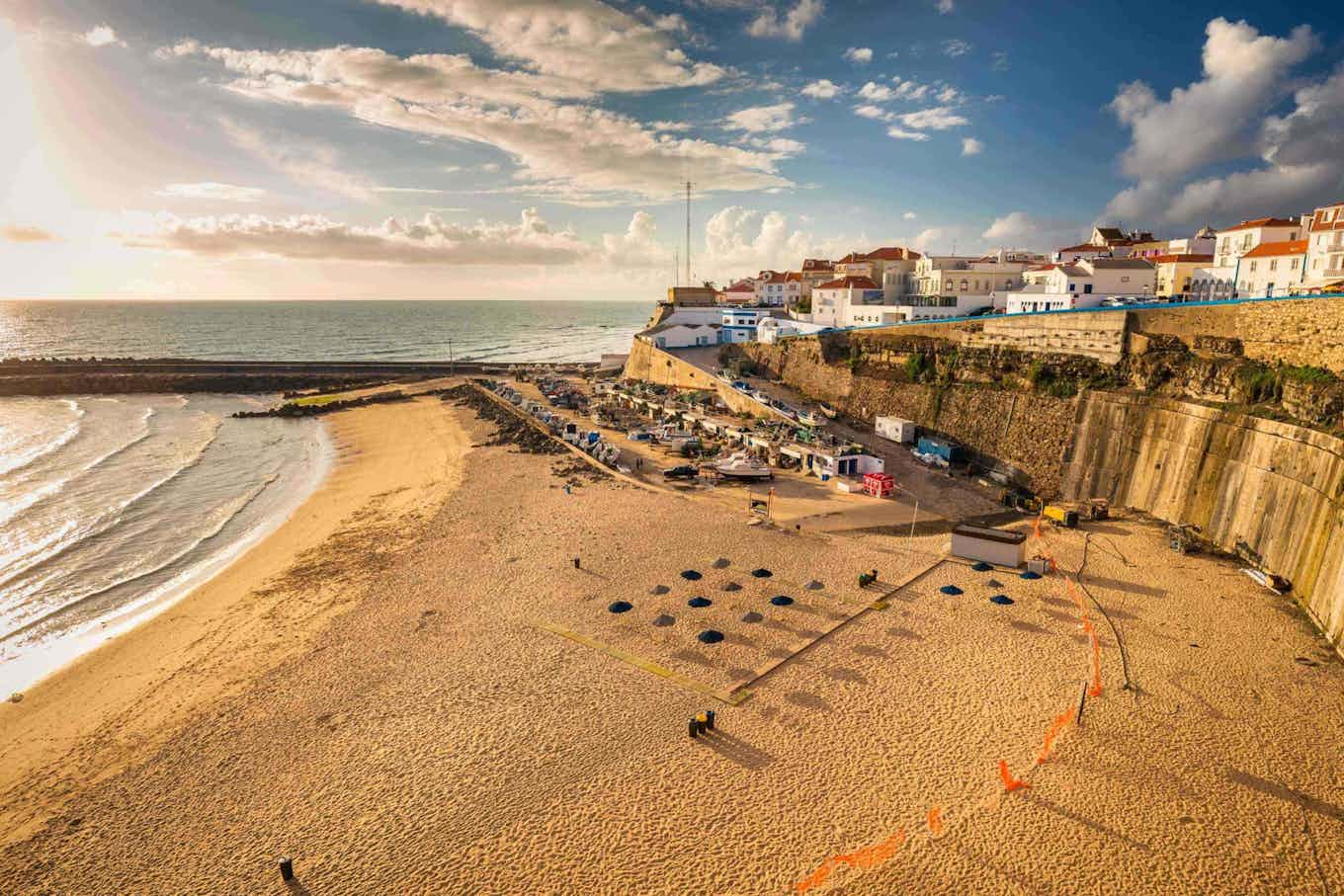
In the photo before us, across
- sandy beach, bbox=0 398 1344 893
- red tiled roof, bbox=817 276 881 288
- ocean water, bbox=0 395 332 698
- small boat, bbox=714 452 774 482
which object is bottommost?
ocean water, bbox=0 395 332 698

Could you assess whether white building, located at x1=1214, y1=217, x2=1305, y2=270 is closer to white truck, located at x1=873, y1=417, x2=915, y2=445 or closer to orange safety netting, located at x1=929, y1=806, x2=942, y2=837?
white truck, located at x1=873, y1=417, x2=915, y2=445

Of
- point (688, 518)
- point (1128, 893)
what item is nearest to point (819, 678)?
point (1128, 893)

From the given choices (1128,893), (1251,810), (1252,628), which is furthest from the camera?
(1252,628)

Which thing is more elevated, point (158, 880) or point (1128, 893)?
point (1128, 893)

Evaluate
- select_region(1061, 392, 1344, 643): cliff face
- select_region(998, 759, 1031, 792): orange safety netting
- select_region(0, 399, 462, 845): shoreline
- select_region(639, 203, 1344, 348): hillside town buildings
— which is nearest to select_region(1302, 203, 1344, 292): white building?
select_region(639, 203, 1344, 348): hillside town buildings

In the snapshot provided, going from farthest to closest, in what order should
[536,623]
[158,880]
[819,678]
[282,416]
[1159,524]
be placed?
[282,416], [1159,524], [536,623], [819,678], [158,880]

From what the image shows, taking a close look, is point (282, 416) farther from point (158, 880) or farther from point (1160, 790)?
point (1160, 790)
